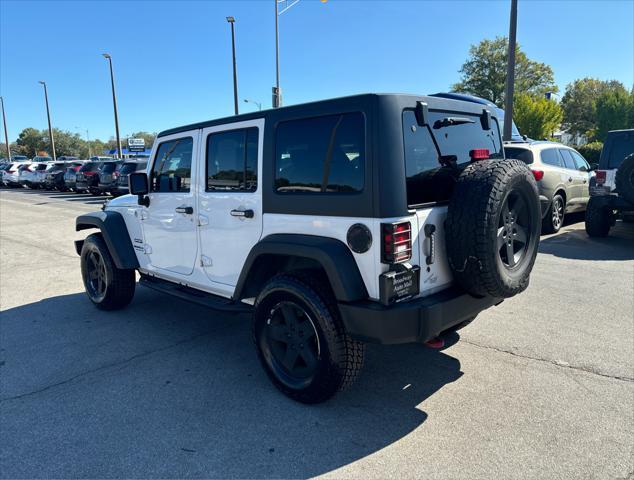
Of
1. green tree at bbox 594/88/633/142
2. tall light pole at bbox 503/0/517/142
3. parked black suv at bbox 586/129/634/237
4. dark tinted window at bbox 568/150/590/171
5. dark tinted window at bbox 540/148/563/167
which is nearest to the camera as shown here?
parked black suv at bbox 586/129/634/237

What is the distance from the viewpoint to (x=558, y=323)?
4.52 meters

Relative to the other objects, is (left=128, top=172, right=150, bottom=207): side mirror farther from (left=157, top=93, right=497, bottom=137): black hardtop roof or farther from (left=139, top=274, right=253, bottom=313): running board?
(left=139, top=274, right=253, bottom=313): running board

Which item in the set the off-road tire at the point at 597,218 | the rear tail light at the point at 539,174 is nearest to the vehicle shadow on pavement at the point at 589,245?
the off-road tire at the point at 597,218

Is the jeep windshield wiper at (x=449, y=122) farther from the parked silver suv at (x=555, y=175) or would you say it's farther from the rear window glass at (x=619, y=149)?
the rear window glass at (x=619, y=149)

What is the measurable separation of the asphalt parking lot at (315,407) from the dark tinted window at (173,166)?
1.46m

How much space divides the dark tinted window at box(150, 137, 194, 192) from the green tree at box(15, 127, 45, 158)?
95816 millimetres

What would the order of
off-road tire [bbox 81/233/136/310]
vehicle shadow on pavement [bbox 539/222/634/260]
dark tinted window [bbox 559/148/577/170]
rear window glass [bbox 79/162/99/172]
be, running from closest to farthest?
1. off-road tire [bbox 81/233/136/310]
2. vehicle shadow on pavement [bbox 539/222/634/260]
3. dark tinted window [bbox 559/148/577/170]
4. rear window glass [bbox 79/162/99/172]

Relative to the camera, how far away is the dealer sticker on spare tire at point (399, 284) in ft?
8.70

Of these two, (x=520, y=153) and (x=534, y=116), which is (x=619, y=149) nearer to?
(x=520, y=153)

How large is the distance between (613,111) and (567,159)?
49929mm

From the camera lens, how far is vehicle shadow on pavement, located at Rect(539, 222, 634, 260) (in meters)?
7.39

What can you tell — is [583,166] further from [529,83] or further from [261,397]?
[529,83]

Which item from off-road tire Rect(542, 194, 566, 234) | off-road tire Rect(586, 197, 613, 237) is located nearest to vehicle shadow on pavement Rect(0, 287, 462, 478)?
off-road tire Rect(586, 197, 613, 237)

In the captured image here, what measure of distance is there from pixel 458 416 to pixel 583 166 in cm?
921
